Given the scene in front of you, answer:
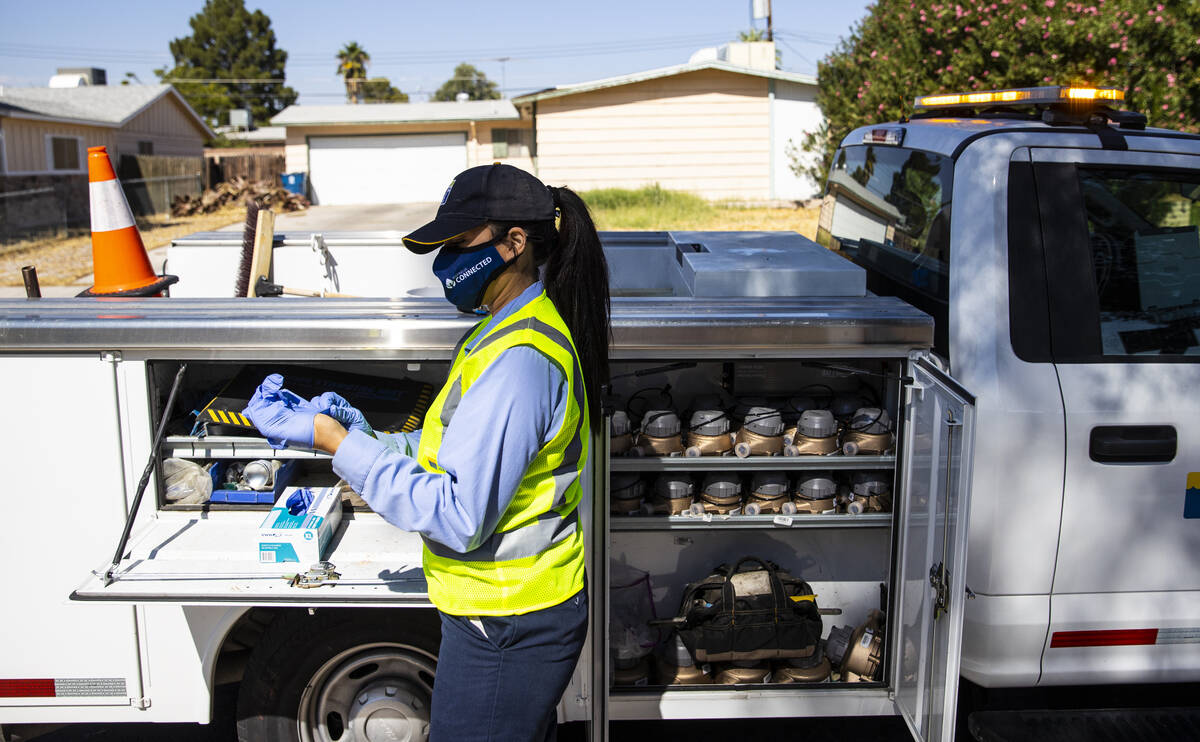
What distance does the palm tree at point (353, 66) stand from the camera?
68.4 metres

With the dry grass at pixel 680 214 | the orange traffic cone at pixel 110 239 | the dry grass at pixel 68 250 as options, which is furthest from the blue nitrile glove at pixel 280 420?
the dry grass at pixel 680 214

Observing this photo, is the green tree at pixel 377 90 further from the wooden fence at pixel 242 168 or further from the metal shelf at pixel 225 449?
the metal shelf at pixel 225 449

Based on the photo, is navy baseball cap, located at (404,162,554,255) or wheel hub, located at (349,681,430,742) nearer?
navy baseball cap, located at (404,162,554,255)

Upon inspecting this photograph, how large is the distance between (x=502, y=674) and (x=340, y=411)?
830 mm

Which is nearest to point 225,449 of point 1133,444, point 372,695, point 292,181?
point 372,695

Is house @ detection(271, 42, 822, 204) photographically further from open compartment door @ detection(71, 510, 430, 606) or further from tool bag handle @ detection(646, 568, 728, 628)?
open compartment door @ detection(71, 510, 430, 606)

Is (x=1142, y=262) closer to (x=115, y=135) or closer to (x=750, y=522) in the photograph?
(x=750, y=522)

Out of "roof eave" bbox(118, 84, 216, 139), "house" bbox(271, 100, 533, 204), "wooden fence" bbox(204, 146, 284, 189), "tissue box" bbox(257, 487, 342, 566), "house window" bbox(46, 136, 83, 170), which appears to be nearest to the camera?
"tissue box" bbox(257, 487, 342, 566)

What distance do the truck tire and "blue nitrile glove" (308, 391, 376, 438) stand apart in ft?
2.31

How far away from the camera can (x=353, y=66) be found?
68.7 metres

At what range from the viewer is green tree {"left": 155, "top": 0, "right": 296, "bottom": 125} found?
65.6 meters

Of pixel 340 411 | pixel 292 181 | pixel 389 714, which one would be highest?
pixel 292 181

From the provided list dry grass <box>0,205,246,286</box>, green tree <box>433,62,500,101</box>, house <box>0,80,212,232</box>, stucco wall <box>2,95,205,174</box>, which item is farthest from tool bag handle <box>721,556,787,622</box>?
green tree <box>433,62,500,101</box>

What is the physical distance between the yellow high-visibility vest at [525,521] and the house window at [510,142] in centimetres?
3184
